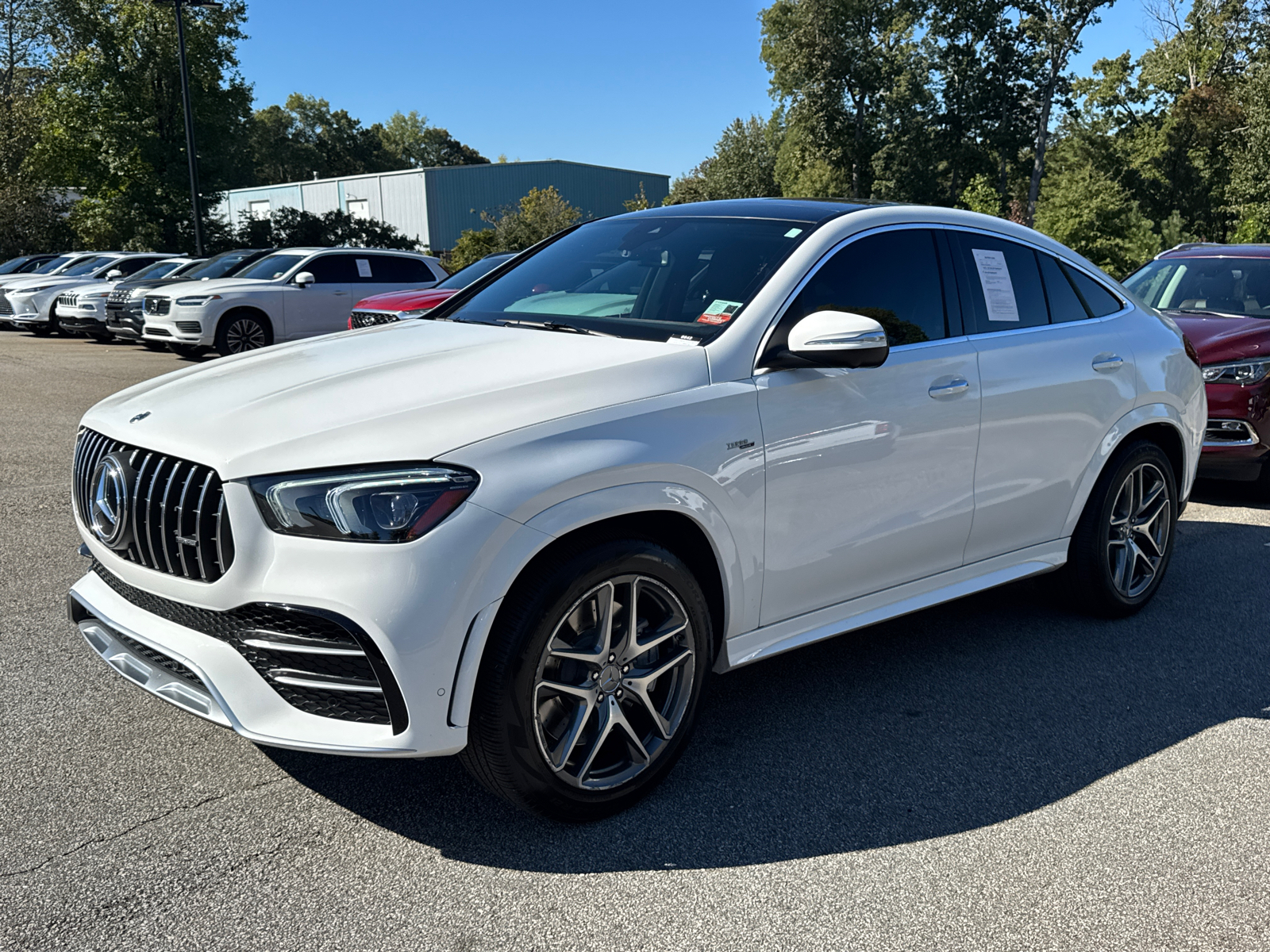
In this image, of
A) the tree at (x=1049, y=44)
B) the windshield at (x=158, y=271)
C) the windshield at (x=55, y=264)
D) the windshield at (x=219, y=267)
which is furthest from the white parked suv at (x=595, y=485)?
the tree at (x=1049, y=44)

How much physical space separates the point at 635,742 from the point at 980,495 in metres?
1.76

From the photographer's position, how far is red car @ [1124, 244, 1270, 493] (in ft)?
23.2

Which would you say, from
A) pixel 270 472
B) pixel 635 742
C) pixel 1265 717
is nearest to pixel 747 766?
pixel 635 742

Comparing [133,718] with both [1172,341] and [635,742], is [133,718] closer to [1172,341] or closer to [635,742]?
[635,742]

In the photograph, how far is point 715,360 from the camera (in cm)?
326

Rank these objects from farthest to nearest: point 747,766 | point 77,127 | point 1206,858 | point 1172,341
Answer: point 77,127
point 1172,341
point 747,766
point 1206,858

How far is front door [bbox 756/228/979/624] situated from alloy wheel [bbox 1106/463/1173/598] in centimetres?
122

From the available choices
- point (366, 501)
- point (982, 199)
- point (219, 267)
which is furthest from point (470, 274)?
point (982, 199)

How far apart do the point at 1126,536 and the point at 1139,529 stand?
110 mm

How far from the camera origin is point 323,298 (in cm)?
1595

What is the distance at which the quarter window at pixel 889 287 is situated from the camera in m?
3.63

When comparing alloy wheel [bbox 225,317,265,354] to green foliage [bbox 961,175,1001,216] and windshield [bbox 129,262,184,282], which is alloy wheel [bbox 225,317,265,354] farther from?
green foliage [bbox 961,175,1001,216]

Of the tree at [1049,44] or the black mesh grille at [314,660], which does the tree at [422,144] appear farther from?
the black mesh grille at [314,660]

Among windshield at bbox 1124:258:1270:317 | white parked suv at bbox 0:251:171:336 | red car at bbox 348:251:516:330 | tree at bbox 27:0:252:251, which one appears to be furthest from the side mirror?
tree at bbox 27:0:252:251
